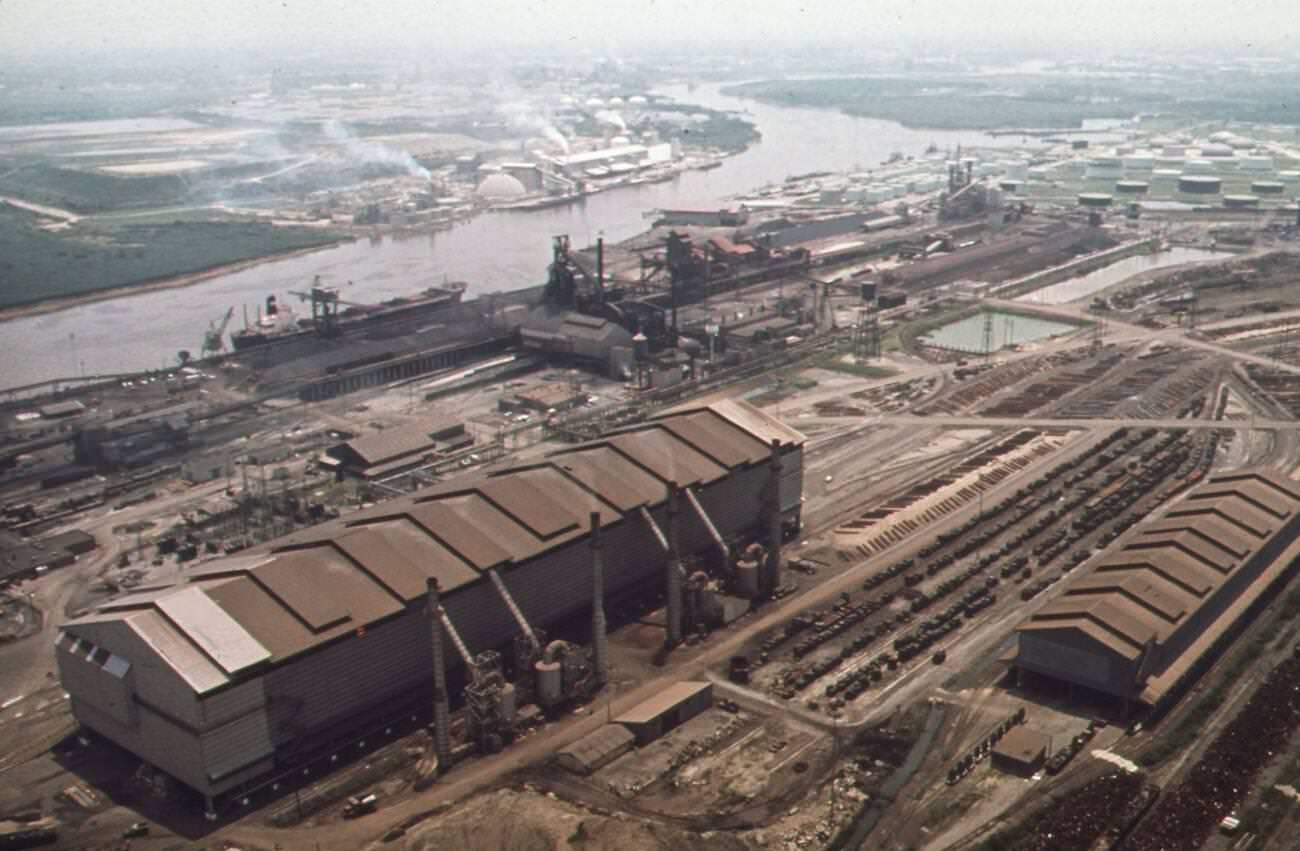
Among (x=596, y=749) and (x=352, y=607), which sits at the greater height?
(x=352, y=607)

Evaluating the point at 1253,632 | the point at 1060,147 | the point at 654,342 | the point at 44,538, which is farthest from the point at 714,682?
the point at 1060,147

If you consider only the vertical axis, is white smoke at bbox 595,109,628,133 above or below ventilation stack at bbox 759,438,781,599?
above

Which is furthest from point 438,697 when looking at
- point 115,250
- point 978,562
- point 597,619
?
point 115,250

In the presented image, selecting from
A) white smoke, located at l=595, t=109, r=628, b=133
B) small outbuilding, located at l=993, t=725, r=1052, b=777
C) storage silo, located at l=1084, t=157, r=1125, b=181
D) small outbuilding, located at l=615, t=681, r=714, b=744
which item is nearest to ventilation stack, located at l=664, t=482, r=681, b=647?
small outbuilding, located at l=615, t=681, r=714, b=744

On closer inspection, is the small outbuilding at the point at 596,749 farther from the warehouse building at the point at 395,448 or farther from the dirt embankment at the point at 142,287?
the dirt embankment at the point at 142,287

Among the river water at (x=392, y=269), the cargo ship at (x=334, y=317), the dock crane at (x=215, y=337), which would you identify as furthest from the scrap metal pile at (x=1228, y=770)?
the river water at (x=392, y=269)

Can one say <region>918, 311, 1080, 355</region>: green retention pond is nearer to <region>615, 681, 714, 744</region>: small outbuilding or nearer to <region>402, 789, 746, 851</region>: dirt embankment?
<region>615, 681, 714, 744</region>: small outbuilding

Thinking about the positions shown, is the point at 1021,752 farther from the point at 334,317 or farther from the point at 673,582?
the point at 334,317
